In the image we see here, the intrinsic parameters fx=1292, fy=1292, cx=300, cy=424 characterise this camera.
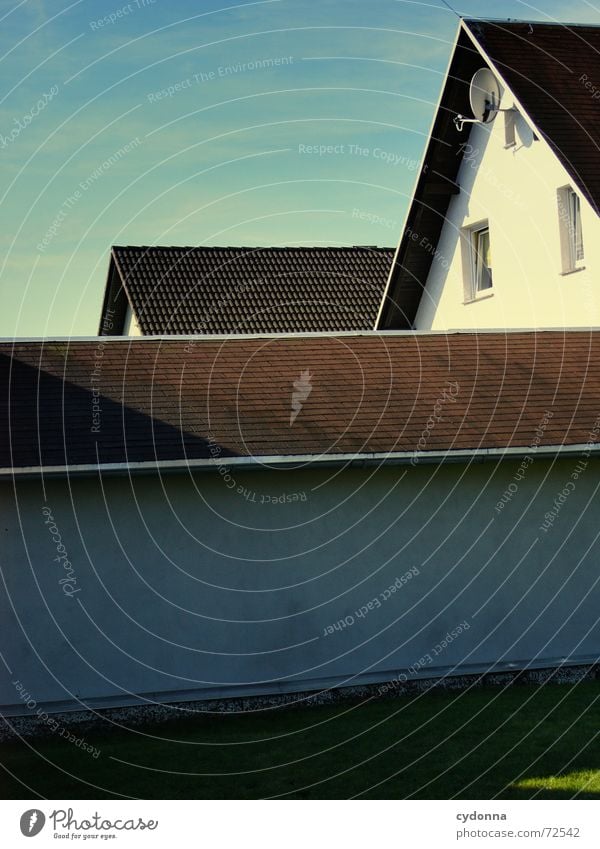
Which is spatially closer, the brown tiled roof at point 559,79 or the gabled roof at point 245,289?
the brown tiled roof at point 559,79

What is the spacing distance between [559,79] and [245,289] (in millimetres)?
12170

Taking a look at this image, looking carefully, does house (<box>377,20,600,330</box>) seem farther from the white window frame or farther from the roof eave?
the roof eave

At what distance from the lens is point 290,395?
16.0m

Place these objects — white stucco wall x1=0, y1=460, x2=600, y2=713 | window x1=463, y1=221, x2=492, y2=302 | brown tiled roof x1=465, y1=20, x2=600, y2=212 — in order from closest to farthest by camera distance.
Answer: white stucco wall x1=0, y1=460, x2=600, y2=713 < brown tiled roof x1=465, y1=20, x2=600, y2=212 < window x1=463, y1=221, x2=492, y2=302

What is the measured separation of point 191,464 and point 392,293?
11494mm

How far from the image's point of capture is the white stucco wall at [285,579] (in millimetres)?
14258

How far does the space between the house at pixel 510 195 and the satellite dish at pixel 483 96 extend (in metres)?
0.04

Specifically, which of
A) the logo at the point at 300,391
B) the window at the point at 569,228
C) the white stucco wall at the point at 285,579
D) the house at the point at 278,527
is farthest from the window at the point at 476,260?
the white stucco wall at the point at 285,579

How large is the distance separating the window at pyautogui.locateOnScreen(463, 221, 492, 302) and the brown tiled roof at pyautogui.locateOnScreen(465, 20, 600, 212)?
3.07m

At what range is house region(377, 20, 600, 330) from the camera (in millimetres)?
20750
